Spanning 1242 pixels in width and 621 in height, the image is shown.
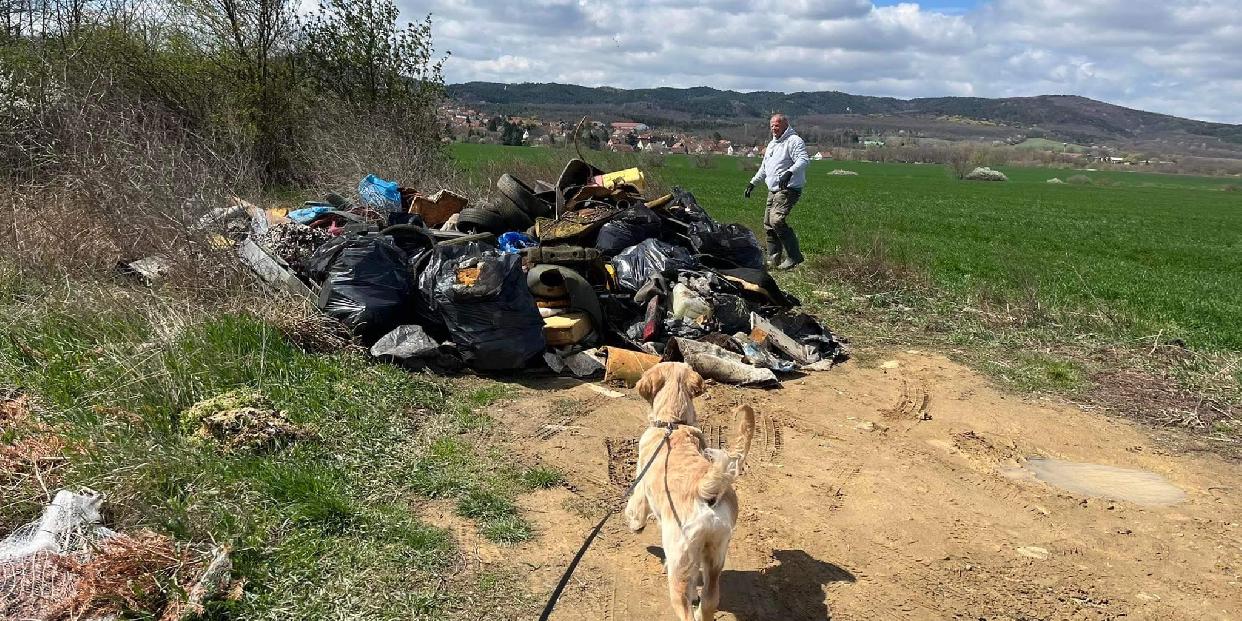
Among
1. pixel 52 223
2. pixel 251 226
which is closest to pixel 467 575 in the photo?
pixel 251 226

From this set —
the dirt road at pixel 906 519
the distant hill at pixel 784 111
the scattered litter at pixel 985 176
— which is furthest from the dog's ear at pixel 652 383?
the distant hill at pixel 784 111

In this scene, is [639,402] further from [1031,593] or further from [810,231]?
[810,231]

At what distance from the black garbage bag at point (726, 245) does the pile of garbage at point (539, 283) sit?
0.02 metres

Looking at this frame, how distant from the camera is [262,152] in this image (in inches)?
568

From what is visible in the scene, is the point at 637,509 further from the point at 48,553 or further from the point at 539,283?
the point at 539,283

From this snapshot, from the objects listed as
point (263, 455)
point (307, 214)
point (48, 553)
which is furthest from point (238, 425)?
point (307, 214)

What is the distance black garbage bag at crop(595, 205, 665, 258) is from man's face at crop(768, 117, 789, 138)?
3.06m

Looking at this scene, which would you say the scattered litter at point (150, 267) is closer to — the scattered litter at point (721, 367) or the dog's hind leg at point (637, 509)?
the scattered litter at point (721, 367)

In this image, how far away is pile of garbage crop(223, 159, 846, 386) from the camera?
5402 mm

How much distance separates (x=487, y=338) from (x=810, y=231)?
42.6 ft

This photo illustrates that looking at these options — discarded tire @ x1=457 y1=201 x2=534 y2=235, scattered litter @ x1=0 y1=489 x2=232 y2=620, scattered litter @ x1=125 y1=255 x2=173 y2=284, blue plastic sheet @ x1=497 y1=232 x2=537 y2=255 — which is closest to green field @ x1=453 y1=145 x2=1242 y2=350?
discarded tire @ x1=457 y1=201 x2=534 y2=235

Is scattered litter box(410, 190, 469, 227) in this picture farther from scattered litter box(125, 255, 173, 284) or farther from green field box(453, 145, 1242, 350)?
green field box(453, 145, 1242, 350)

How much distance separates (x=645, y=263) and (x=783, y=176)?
3.77 meters

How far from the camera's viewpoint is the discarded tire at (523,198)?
8.07 m
